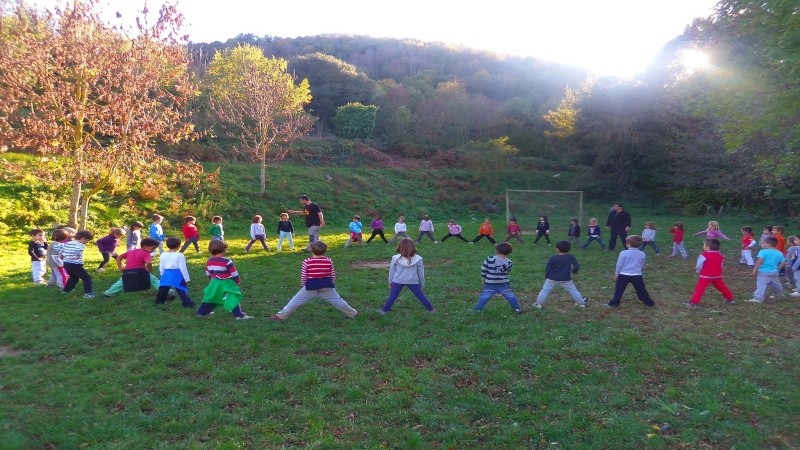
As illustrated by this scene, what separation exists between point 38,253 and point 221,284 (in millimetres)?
5380

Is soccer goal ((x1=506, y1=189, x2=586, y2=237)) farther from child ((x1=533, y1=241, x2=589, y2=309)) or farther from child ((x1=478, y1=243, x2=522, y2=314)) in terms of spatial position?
child ((x1=478, y1=243, x2=522, y2=314))

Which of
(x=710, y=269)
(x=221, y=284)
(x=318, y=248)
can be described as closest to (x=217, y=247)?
(x=221, y=284)

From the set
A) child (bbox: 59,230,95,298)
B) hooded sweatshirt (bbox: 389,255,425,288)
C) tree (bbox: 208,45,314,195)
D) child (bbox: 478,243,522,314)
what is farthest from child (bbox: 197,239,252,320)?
tree (bbox: 208,45,314,195)

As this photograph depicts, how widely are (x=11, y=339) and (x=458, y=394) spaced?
6577mm

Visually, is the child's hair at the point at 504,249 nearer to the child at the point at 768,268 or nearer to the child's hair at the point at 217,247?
the child's hair at the point at 217,247

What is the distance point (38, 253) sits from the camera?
11125 millimetres

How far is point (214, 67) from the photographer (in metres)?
38.1

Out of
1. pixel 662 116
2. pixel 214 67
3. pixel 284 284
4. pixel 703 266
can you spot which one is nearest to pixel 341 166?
pixel 214 67

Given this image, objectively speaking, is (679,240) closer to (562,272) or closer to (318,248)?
(562,272)

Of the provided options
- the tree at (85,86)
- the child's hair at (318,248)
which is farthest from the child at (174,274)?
the tree at (85,86)

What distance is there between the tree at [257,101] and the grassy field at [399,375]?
2046 cm

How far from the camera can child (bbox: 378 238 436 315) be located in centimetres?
917

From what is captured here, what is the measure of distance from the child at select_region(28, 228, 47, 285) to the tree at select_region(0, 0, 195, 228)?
169 inches

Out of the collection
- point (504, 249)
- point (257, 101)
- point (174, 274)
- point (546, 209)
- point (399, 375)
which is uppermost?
point (257, 101)
